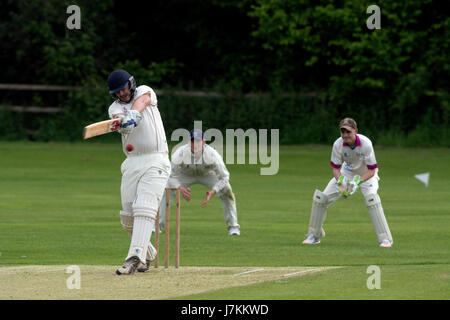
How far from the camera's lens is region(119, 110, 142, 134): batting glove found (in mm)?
8406

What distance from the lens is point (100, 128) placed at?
8.23 metres

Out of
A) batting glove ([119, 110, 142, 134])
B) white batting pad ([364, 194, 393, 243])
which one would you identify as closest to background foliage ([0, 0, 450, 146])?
white batting pad ([364, 194, 393, 243])

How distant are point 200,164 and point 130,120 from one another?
229 inches

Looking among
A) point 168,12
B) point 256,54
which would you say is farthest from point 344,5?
point 168,12

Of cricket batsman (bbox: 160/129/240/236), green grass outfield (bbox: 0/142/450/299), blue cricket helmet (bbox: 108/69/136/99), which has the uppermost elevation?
blue cricket helmet (bbox: 108/69/136/99)

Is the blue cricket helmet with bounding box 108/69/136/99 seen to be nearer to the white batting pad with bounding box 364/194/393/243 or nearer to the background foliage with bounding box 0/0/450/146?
the white batting pad with bounding box 364/194/393/243

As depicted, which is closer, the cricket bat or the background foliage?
the cricket bat

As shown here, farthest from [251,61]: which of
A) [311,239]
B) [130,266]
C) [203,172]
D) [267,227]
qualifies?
[130,266]

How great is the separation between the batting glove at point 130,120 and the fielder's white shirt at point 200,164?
547 centimetres

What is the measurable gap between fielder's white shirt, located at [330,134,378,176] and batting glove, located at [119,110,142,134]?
15.1 feet

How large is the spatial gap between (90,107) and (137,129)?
25461 millimetres

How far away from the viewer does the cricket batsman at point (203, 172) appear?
13969 mm

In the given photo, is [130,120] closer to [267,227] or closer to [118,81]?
[118,81]

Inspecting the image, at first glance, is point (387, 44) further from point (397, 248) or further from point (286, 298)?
point (286, 298)
